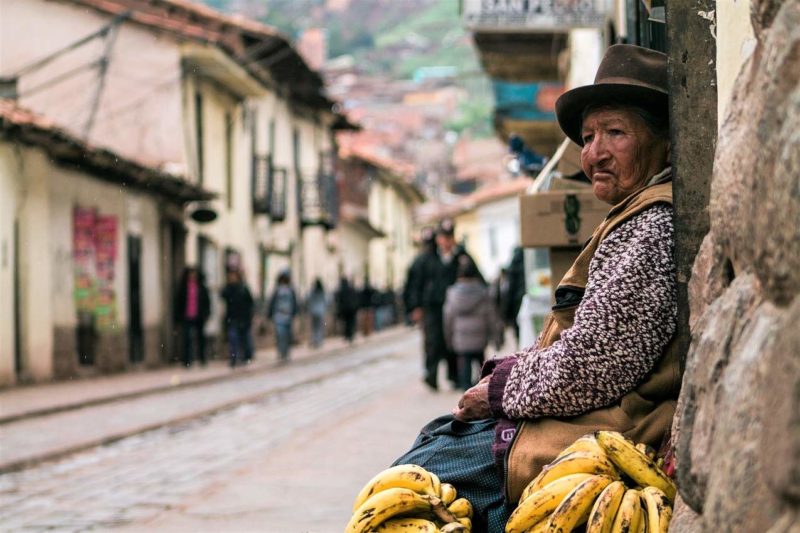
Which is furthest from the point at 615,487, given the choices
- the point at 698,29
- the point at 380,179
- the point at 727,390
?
the point at 380,179

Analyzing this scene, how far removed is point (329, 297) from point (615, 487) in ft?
156

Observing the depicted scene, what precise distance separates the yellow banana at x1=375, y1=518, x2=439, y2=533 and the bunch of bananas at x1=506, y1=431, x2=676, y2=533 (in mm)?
212

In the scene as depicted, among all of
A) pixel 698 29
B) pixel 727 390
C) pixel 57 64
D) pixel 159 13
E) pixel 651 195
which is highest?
pixel 159 13

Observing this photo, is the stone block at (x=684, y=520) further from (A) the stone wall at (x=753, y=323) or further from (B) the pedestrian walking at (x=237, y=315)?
(B) the pedestrian walking at (x=237, y=315)

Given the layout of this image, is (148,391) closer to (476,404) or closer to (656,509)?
(476,404)

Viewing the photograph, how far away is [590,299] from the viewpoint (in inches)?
141

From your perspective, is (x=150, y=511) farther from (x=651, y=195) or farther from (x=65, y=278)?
(x=65, y=278)

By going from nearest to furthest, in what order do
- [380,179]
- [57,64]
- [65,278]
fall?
[65,278], [57,64], [380,179]

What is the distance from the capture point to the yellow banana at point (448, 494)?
364 cm

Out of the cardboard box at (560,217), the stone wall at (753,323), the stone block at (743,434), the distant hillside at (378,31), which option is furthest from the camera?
the distant hillside at (378,31)

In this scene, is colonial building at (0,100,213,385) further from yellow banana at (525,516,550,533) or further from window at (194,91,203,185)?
yellow banana at (525,516,550,533)

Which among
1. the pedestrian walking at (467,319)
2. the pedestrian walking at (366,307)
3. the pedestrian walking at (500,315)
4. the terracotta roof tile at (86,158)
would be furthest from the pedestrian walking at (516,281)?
the pedestrian walking at (366,307)

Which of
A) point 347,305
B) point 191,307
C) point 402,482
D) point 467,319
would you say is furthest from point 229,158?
point 402,482

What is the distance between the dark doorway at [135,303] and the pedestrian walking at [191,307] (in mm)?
750
